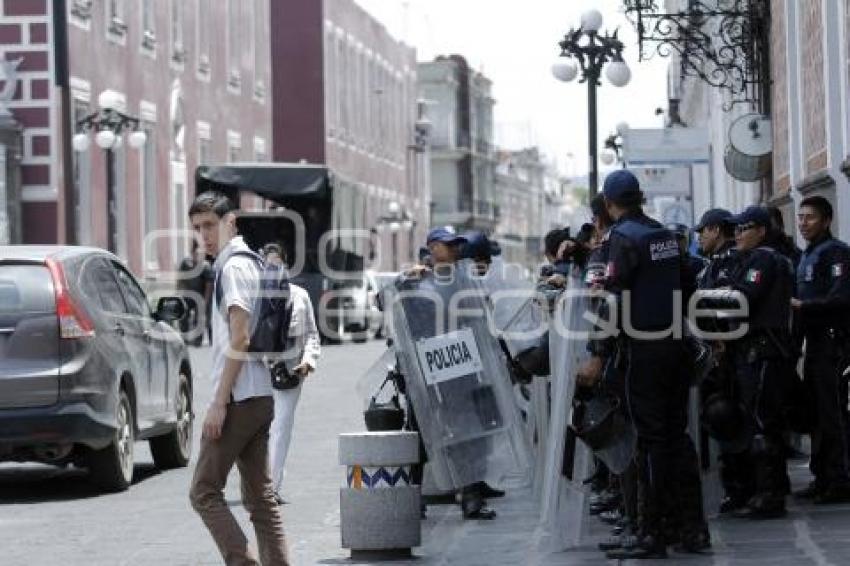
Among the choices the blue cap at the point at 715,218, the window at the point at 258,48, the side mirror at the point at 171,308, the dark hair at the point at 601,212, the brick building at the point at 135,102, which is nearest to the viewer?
the dark hair at the point at 601,212

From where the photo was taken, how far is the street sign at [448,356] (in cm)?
1336

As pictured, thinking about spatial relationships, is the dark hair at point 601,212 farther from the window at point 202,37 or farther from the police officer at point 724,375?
Answer: the window at point 202,37

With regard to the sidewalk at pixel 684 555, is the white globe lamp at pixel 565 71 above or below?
above

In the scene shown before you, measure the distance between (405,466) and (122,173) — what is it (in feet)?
108

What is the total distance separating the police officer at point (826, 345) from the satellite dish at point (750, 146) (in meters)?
11.3

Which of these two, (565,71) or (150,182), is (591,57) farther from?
(150,182)

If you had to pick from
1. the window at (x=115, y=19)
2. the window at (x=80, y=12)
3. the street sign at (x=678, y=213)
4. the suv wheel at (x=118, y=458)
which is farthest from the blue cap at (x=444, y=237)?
the window at (x=115, y=19)

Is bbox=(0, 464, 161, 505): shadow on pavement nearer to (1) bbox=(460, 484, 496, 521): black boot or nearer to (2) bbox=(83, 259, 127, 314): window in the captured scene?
(2) bbox=(83, 259, 127, 314): window

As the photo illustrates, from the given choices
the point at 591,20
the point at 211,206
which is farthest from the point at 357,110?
the point at 211,206

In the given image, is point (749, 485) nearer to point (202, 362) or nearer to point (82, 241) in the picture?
point (202, 362)

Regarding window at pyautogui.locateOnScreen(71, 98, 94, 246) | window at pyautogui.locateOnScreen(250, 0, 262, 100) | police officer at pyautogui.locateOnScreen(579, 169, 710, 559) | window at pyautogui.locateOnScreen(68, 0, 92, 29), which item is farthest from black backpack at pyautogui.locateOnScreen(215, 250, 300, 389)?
window at pyautogui.locateOnScreen(250, 0, 262, 100)

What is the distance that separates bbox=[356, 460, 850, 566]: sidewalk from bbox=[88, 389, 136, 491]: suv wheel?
282 centimetres

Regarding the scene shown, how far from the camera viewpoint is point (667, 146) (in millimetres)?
31500

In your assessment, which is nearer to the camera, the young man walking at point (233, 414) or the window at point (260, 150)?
the young man walking at point (233, 414)
